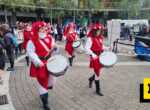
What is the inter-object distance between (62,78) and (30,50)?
3.99 m

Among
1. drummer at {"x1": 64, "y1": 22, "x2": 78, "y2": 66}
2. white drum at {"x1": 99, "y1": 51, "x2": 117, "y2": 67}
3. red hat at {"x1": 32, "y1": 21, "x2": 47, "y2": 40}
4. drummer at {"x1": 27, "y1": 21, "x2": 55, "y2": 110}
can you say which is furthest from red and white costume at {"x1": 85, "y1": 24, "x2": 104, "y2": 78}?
drummer at {"x1": 64, "y1": 22, "x2": 78, "y2": 66}

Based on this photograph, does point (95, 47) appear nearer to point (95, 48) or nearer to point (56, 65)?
point (95, 48)

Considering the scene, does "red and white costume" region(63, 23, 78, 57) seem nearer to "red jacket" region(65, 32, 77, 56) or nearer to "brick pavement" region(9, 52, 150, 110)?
"red jacket" region(65, 32, 77, 56)

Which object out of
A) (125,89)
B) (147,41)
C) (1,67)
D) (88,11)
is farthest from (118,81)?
(88,11)

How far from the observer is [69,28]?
14289 mm

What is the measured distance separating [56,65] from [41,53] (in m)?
0.43

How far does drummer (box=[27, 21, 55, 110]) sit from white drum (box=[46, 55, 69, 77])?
0.16 metres

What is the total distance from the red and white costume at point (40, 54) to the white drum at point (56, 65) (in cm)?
16

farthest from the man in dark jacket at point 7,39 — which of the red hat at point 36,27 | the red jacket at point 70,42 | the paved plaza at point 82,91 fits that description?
the red hat at point 36,27

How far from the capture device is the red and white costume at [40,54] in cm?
724

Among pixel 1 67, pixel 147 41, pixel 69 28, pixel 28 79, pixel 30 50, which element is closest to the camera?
pixel 30 50

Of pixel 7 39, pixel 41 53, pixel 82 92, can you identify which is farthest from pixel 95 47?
pixel 7 39

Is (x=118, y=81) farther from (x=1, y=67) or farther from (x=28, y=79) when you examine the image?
(x=1, y=67)

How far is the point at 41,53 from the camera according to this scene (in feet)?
24.1
